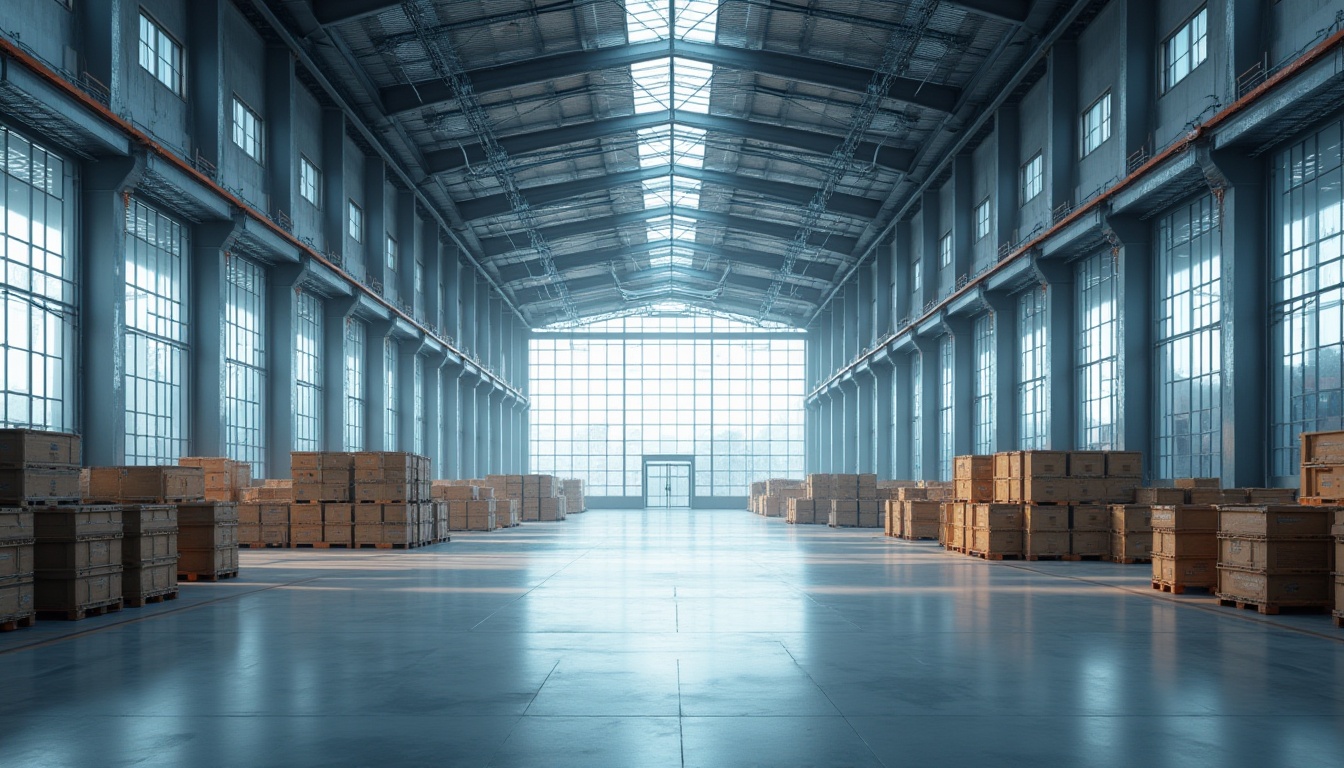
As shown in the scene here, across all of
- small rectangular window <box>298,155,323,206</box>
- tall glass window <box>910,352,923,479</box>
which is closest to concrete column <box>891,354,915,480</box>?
tall glass window <box>910,352,923,479</box>

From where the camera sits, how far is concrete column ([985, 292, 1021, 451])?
31.0 metres

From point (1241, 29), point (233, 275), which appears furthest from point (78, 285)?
point (1241, 29)

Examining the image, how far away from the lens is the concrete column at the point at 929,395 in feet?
128

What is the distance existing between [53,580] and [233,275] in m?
16.5

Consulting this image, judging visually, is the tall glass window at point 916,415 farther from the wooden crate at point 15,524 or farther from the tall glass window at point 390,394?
the wooden crate at point 15,524

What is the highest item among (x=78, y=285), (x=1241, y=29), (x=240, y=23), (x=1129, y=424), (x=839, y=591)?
(x=240, y=23)

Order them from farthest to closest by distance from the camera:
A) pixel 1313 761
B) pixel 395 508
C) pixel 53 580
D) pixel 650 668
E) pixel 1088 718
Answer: pixel 395 508 < pixel 53 580 < pixel 650 668 < pixel 1088 718 < pixel 1313 761

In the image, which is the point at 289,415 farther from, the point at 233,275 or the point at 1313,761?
the point at 1313,761

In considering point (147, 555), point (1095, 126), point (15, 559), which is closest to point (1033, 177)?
point (1095, 126)

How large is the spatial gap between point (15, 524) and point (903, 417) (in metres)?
36.0

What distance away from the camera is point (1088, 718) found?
6344mm

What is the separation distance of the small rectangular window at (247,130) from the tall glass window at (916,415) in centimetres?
2264

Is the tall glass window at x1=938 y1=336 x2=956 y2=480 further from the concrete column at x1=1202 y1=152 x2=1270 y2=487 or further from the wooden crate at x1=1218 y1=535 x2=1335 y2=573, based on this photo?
the wooden crate at x1=1218 y1=535 x2=1335 y2=573

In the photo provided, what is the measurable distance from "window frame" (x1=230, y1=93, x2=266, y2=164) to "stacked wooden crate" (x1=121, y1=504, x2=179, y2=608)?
558 inches
